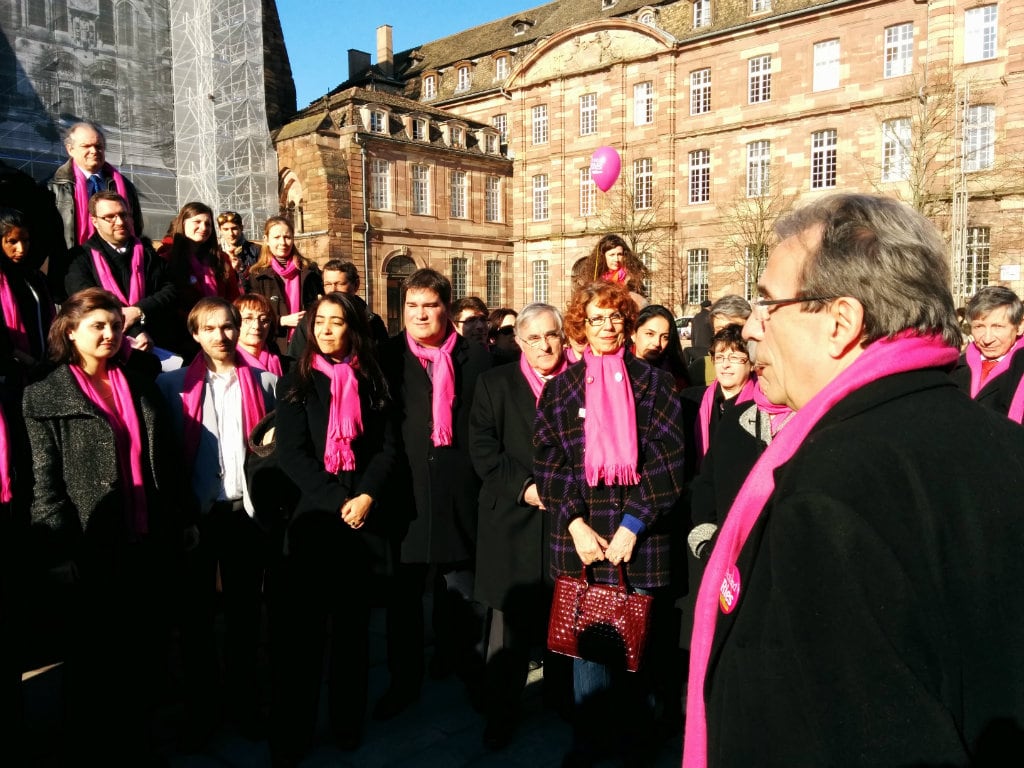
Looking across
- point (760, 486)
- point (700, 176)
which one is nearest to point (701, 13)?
point (700, 176)

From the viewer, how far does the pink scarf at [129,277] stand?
531 centimetres

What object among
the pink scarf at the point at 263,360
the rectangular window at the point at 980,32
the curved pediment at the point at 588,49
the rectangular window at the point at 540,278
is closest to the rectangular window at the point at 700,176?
the curved pediment at the point at 588,49

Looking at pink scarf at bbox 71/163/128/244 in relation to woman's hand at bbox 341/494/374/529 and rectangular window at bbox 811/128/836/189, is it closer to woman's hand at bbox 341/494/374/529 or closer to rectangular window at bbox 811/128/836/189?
woman's hand at bbox 341/494/374/529

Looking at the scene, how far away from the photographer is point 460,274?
133 ft

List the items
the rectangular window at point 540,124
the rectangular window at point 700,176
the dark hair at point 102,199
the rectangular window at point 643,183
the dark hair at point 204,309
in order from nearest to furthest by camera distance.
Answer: the dark hair at point 204,309, the dark hair at point 102,199, the rectangular window at point 700,176, the rectangular window at point 643,183, the rectangular window at point 540,124

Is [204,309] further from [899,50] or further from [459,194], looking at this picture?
[459,194]

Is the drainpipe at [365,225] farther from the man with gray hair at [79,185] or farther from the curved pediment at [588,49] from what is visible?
the man with gray hair at [79,185]

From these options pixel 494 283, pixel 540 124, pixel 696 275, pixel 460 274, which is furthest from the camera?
pixel 494 283

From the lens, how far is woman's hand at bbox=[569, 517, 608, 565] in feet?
12.3

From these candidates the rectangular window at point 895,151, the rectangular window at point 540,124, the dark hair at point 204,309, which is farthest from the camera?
the rectangular window at point 540,124

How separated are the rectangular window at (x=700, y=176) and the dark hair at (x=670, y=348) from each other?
107 feet

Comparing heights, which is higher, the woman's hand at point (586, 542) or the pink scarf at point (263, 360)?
the pink scarf at point (263, 360)

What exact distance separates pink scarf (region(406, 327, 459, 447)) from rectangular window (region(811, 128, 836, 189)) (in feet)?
106

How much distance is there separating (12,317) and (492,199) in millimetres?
38171
